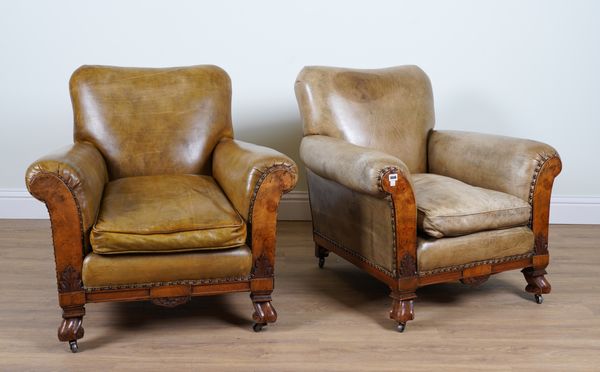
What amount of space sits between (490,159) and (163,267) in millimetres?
1458

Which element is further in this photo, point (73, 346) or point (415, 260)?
point (415, 260)

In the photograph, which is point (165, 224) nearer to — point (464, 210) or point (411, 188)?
point (411, 188)

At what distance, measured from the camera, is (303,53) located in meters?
4.21

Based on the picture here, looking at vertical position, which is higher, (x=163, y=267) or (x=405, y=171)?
(x=405, y=171)

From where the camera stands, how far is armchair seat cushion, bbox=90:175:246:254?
239 centimetres

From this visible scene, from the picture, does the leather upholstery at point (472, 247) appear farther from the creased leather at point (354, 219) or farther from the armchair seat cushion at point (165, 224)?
the armchair seat cushion at point (165, 224)

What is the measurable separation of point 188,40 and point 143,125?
121 centimetres

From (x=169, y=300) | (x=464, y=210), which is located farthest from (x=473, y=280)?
(x=169, y=300)

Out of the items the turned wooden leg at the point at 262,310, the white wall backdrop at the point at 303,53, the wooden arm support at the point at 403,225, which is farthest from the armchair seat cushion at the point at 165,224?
the white wall backdrop at the point at 303,53

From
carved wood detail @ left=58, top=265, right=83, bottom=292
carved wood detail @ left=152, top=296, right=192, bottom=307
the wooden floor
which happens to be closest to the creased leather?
the wooden floor

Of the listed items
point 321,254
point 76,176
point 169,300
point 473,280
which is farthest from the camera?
point 321,254

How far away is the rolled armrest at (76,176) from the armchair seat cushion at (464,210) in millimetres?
1189

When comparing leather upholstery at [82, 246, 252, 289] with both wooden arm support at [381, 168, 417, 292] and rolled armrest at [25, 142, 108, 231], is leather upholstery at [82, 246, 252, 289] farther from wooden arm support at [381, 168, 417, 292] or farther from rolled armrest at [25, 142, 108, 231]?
wooden arm support at [381, 168, 417, 292]

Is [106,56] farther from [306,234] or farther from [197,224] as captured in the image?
[197,224]
